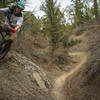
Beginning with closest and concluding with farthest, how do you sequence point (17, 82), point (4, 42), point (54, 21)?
point (4, 42)
point (17, 82)
point (54, 21)

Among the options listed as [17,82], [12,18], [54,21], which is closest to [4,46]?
[12,18]

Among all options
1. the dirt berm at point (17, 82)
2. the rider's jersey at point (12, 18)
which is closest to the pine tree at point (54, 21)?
the dirt berm at point (17, 82)

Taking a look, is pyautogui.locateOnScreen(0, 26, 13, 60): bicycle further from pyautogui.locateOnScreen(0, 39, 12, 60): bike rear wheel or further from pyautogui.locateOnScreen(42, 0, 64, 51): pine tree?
pyautogui.locateOnScreen(42, 0, 64, 51): pine tree

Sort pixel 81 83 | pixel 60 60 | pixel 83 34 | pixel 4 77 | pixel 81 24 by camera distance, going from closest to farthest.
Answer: pixel 4 77 → pixel 81 83 → pixel 60 60 → pixel 83 34 → pixel 81 24

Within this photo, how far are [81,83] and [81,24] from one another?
2128cm

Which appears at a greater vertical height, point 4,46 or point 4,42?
point 4,42

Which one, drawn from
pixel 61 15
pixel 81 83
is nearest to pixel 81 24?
pixel 61 15

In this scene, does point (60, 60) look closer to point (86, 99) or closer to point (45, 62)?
point (45, 62)

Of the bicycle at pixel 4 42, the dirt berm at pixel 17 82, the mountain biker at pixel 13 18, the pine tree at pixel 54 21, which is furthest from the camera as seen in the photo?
the pine tree at pixel 54 21

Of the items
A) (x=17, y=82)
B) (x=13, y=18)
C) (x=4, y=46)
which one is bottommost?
(x=17, y=82)

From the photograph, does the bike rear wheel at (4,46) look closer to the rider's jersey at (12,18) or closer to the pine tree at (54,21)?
the rider's jersey at (12,18)

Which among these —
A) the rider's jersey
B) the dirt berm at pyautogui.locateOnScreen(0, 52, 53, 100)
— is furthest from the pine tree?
the rider's jersey

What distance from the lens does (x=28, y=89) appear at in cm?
592

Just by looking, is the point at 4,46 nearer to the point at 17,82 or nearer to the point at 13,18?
the point at 13,18
